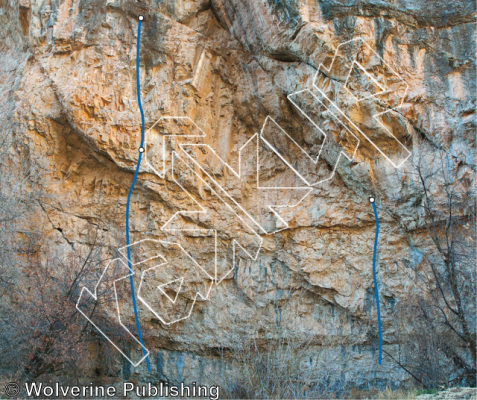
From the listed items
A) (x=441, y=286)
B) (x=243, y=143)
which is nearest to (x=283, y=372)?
(x=441, y=286)

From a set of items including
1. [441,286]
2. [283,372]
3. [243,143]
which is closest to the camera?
[283,372]

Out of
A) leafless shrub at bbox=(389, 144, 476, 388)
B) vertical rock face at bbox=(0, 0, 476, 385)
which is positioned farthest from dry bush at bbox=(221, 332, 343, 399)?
leafless shrub at bbox=(389, 144, 476, 388)

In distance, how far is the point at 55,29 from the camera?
10.5 m

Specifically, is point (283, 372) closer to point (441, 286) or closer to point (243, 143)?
point (441, 286)

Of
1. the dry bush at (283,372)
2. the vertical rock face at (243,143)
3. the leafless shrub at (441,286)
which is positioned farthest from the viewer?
the vertical rock face at (243,143)

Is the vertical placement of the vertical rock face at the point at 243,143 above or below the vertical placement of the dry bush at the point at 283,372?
above

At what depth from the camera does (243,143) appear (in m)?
11.3

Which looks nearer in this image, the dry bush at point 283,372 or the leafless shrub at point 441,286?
the dry bush at point 283,372

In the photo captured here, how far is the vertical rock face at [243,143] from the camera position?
956 cm

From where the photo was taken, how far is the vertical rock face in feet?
31.4

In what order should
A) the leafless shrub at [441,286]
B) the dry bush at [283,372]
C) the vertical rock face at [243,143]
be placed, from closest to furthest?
the dry bush at [283,372]
the leafless shrub at [441,286]
the vertical rock face at [243,143]

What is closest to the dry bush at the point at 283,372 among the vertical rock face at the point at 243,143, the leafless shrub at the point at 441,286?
the vertical rock face at the point at 243,143

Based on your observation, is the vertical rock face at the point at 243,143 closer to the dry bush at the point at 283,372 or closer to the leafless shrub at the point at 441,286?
the dry bush at the point at 283,372

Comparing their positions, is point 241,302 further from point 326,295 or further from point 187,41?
point 187,41
